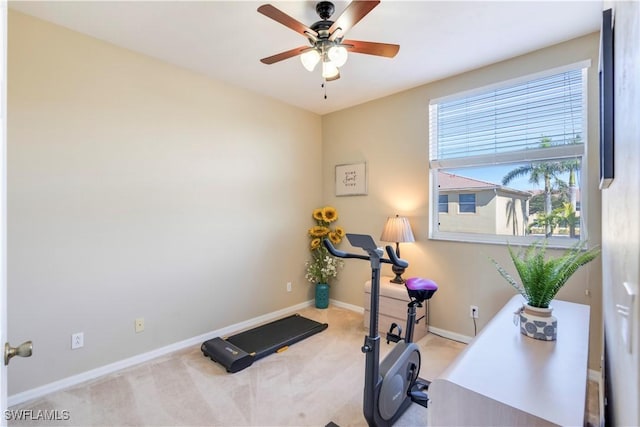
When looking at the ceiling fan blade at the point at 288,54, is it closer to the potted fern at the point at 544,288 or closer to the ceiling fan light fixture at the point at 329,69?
the ceiling fan light fixture at the point at 329,69

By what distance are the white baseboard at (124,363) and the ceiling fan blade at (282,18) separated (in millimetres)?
2792

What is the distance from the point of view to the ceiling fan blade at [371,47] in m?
1.88

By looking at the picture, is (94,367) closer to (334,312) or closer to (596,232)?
(334,312)

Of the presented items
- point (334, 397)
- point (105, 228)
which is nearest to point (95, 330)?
point (105, 228)

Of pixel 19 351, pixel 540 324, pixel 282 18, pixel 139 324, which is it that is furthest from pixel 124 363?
pixel 540 324

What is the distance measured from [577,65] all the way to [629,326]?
2568mm

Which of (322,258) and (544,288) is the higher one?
(544,288)

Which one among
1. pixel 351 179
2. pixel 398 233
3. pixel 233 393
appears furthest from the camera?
pixel 351 179

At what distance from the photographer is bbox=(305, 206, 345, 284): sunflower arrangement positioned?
3941 millimetres

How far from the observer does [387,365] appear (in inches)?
73.9

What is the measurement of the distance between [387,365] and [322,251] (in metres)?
2.19

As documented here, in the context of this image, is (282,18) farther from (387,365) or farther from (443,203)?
(443,203)

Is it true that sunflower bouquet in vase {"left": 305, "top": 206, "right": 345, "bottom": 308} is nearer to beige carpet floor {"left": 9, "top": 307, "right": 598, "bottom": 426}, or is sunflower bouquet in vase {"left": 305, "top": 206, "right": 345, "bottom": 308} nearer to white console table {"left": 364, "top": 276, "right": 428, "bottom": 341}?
white console table {"left": 364, "top": 276, "right": 428, "bottom": 341}

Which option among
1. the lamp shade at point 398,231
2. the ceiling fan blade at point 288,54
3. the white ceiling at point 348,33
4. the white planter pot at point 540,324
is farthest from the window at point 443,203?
the ceiling fan blade at point 288,54
